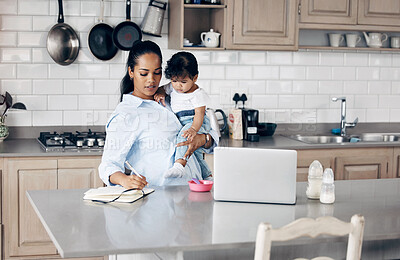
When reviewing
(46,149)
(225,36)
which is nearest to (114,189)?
(46,149)

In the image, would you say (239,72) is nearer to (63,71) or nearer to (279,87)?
(279,87)

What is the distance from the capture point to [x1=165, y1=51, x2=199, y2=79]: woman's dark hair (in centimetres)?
295

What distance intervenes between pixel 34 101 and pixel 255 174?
259 centimetres

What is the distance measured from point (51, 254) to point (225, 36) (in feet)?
6.81

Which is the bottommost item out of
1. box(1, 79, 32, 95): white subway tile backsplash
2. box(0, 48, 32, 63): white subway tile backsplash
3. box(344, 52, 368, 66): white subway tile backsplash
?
box(1, 79, 32, 95): white subway tile backsplash

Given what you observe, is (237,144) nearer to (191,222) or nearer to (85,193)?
(85,193)

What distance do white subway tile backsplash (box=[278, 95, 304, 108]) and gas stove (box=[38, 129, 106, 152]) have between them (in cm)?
160

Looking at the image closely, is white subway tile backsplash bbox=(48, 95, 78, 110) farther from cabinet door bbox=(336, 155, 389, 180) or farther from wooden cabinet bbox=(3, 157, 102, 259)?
cabinet door bbox=(336, 155, 389, 180)

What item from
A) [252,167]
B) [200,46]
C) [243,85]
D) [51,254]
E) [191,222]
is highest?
[200,46]

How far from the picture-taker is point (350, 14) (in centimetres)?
476

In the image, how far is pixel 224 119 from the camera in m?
4.71

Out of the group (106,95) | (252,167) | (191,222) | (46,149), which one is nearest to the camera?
(191,222)

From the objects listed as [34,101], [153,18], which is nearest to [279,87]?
[153,18]

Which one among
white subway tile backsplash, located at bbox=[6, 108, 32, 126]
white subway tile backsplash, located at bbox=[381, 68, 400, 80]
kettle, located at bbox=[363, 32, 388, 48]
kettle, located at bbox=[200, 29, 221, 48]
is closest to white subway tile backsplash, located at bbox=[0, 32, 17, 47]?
white subway tile backsplash, located at bbox=[6, 108, 32, 126]
